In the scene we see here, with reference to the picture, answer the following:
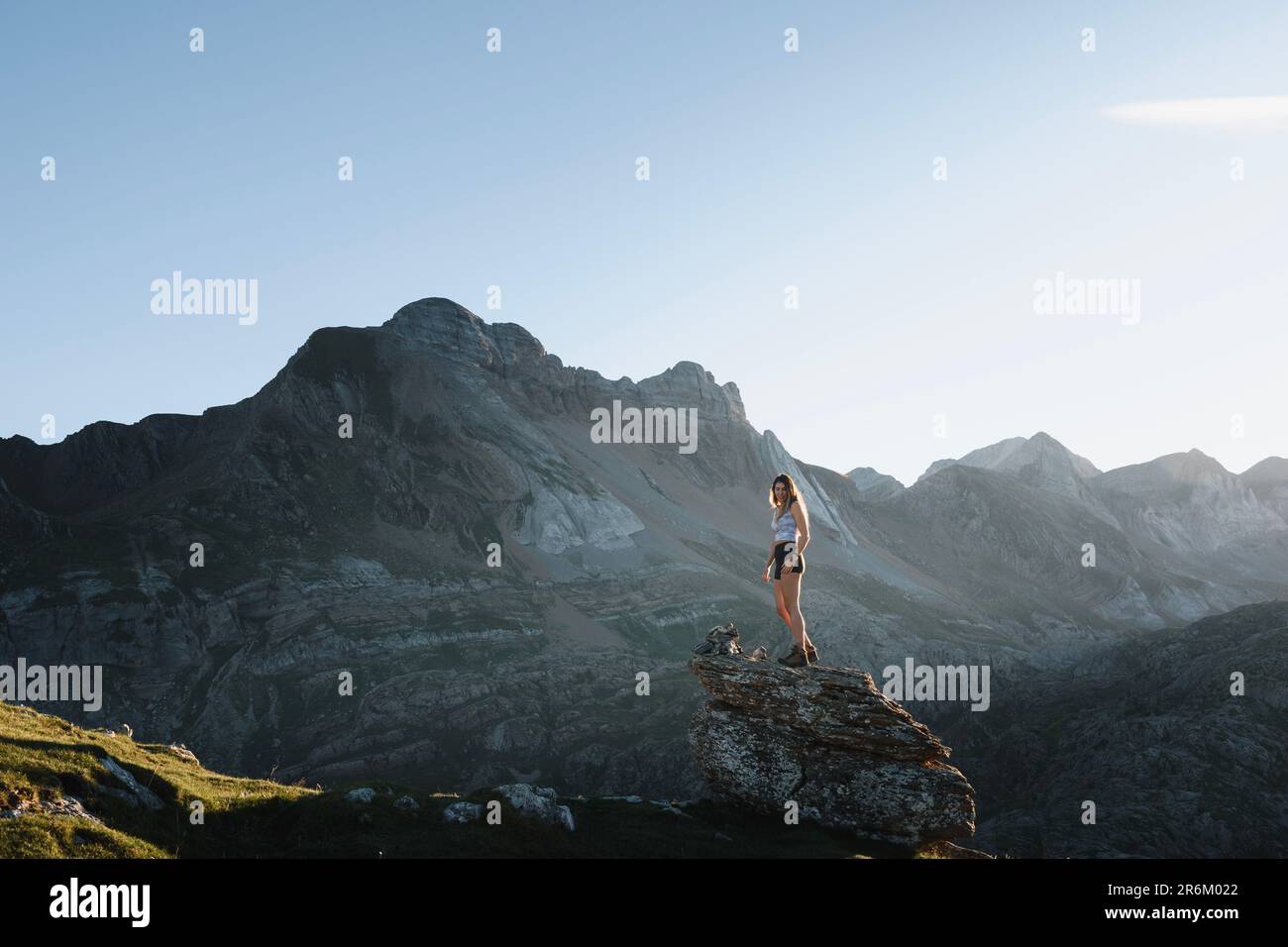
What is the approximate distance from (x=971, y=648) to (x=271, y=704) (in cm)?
7893

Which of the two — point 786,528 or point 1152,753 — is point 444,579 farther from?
point 786,528

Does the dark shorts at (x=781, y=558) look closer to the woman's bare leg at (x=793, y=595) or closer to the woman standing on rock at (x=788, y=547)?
the woman standing on rock at (x=788, y=547)

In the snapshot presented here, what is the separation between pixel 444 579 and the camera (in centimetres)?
12162

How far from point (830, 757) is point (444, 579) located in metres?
103

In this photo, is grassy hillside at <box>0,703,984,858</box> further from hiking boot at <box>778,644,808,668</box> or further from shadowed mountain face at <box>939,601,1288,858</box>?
shadowed mountain face at <box>939,601,1288,858</box>

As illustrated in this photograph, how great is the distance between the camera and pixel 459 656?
345 ft

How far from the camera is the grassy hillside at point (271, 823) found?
15.2 metres

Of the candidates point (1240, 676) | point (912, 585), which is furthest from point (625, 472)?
point (1240, 676)

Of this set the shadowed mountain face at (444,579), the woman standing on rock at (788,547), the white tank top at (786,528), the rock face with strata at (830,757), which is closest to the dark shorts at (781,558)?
the woman standing on rock at (788,547)

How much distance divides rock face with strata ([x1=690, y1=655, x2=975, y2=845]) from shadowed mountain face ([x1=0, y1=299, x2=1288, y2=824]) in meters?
41.6

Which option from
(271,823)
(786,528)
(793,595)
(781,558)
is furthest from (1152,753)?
(271,823)

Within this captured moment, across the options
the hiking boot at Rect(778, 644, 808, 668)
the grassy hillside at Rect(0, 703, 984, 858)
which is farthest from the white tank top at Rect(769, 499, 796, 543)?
the grassy hillside at Rect(0, 703, 984, 858)

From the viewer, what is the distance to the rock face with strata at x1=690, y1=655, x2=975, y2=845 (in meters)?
23.8
